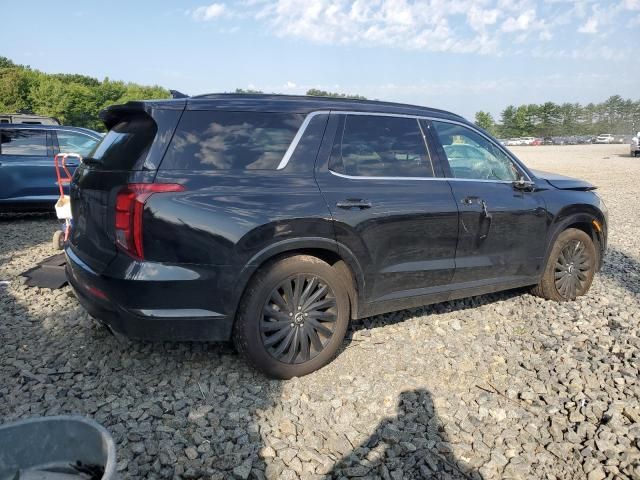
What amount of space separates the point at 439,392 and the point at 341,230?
125 cm

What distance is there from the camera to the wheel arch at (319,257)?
3141mm

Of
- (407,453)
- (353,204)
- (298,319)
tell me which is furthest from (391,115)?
(407,453)

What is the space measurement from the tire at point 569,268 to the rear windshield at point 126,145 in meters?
3.75

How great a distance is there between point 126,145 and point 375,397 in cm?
227

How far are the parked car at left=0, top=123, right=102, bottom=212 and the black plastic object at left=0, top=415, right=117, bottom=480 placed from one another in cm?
815

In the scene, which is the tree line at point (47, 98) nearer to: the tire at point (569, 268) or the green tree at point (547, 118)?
the tire at point (569, 268)

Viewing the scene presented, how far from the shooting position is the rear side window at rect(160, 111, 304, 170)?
3119mm

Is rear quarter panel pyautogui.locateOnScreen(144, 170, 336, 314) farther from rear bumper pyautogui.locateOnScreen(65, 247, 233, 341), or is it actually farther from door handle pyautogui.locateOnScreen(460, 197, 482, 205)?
door handle pyautogui.locateOnScreen(460, 197, 482, 205)

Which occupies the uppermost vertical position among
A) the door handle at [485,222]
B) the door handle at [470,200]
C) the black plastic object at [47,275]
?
the door handle at [470,200]

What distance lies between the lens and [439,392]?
3340mm

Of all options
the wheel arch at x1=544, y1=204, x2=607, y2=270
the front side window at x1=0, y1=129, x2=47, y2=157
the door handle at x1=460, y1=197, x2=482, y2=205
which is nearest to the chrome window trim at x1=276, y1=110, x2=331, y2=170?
the door handle at x1=460, y1=197, x2=482, y2=205

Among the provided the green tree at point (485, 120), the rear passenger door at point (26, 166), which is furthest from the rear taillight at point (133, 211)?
the green tree at point (485, 120)

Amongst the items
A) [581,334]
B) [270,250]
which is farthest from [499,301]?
[270,250]

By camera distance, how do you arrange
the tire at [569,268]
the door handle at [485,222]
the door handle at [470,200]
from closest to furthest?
the door handle at [470,200] → the door handle at [485,222] → the tire at [569,268]
